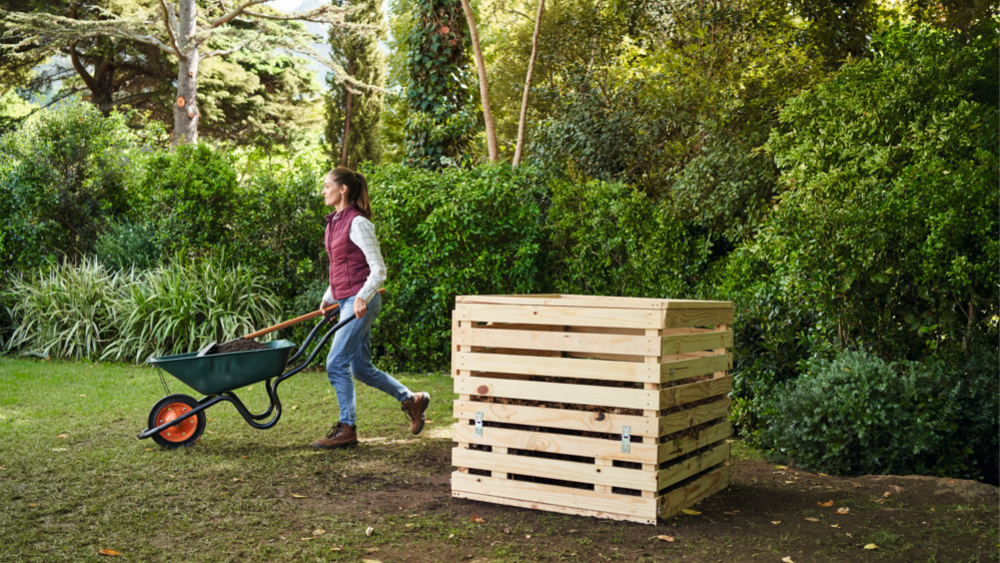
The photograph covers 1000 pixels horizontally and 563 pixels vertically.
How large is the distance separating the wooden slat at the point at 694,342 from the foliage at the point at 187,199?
6854 millimetres

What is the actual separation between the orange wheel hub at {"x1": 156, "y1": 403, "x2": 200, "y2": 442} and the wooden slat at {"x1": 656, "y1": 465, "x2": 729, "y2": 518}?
3118mm

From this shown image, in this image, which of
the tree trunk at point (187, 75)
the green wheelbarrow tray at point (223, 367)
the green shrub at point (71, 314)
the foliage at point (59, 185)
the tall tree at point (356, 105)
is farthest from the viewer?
the tall tree at point (356, 105)

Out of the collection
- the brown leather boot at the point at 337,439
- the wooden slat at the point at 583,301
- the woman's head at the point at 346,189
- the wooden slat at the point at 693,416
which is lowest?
the brown leather boot at the point at 337,439

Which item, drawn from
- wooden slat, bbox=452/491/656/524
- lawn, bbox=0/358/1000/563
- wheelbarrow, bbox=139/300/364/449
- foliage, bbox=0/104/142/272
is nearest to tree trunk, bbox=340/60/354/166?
foliage, bbox=0/104/142/272

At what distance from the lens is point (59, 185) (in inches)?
397

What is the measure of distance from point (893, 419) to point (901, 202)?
130 cm

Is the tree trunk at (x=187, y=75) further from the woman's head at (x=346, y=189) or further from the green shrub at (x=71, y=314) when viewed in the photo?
the woman's head at (x=346, y=189)

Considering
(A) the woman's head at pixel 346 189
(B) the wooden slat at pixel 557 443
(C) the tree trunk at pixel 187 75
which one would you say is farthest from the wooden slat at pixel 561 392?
(C) the tree trunk at pixel 187 75

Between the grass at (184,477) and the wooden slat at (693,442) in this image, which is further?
the wooden slat at (693,442)

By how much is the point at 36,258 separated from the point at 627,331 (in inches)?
345

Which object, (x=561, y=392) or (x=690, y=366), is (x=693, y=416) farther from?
(x=561, y=392)

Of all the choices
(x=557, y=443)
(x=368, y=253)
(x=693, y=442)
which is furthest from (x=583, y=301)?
(x=368, y=253)

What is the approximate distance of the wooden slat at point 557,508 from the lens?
3555mm

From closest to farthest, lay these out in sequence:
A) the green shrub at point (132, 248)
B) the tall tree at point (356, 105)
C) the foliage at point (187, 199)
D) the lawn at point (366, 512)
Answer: the lawn at point (366, 512)
the foliage at point (187, 199)
the green shrub at point (132, 248)
the tall tree at point (356, 105)
